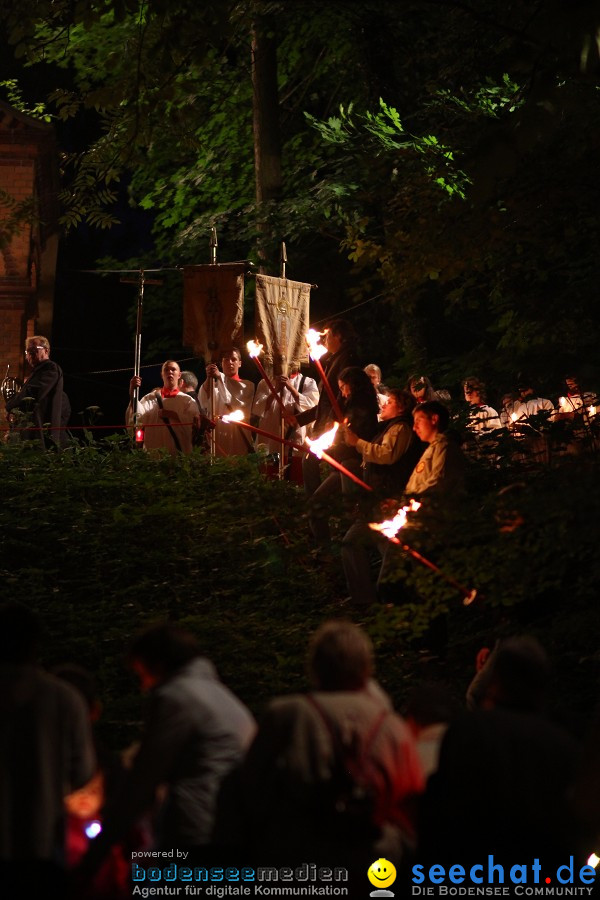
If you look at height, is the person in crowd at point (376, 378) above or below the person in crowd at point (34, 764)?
above

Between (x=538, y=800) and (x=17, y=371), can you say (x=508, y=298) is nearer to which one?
(x=538, y=800)

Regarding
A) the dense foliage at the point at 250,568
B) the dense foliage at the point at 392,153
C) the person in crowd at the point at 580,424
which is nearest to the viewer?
the dense foliage at the point at 250,568

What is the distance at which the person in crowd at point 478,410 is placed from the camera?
10.9 metres

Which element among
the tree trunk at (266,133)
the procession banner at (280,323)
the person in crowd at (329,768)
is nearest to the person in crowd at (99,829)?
the person in crowd at (329,768)

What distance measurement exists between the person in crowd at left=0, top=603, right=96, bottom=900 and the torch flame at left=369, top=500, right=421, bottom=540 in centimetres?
345

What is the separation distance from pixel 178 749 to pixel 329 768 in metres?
0.62

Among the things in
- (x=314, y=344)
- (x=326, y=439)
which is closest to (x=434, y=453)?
(x=326, y=439)

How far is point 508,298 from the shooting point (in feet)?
36.3

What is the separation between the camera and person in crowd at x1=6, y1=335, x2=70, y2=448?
15.5 m

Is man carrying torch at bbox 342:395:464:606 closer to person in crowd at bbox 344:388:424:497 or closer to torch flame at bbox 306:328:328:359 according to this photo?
person in crowd at bbox 344:388:424:497

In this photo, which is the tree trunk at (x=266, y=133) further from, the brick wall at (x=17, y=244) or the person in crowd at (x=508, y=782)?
the person in crowd at (x=508, y=782)

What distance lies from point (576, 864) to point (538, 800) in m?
0.46

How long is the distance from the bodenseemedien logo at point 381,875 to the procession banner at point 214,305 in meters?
11.5

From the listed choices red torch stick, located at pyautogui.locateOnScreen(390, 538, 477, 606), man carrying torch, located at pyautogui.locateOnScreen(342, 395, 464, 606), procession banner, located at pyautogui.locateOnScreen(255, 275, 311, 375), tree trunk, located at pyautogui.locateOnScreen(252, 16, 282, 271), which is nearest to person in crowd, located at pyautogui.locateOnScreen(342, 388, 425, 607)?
man carrying torch, located at pyautogui.locateOnScreen(342, 395, 464, 606)
